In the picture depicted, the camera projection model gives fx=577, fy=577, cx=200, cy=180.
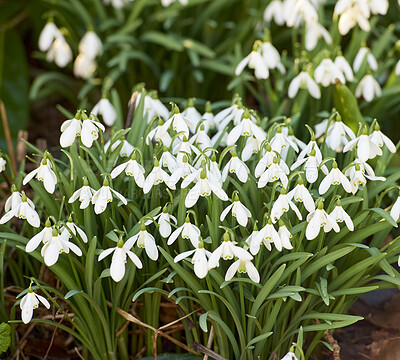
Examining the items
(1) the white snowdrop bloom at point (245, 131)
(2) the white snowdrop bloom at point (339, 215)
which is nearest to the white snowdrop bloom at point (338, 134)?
(1) the white snowdrop bloom at point (245, 131)

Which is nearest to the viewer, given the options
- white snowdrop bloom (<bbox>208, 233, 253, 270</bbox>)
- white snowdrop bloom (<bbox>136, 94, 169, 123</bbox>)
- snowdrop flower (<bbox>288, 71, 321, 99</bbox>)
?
white snowdrop bloom (<bbox>208, 233, 253, 270</bbox>)

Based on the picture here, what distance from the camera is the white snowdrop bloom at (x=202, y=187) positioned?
150 cm

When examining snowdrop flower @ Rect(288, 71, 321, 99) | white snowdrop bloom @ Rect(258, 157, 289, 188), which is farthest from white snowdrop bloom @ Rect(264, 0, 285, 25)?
white snowdrop bloom @ Rect(258, 157, 289, 188)

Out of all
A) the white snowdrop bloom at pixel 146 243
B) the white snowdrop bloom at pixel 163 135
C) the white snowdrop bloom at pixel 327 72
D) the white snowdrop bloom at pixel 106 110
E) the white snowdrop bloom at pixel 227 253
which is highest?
the white snowdrop bloom at pixel 106 110

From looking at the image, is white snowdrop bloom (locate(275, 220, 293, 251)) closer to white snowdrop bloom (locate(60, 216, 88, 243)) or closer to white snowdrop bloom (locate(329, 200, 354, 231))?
white snowdrop bloom (locate(329, 200, 354, 231))

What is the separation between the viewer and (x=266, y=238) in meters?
1.46

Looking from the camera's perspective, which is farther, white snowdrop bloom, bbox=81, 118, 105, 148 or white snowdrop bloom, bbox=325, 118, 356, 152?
white snowdrop bloom, bbox=325, 118, 356, 152

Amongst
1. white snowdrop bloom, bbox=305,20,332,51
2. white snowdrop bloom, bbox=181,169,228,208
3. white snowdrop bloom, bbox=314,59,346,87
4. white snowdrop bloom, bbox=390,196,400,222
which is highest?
white snowdrop bloom, bbox=305,20,332,51

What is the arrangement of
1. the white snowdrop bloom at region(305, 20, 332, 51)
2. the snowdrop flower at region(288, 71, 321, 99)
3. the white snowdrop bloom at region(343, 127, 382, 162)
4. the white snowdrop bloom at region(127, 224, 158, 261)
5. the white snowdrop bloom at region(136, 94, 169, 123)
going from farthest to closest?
the white snowdrop bloom at region(305, 20, 332, 51) → the snowdrop flower at region(288, 71, 321, 99) → the white snowdrop bloom at region(136, 94, 169, 123) → the white snowdrop bloom at region(343, 127, 382, 162) → the white snowdrop bloom at region(127, 224, 158, 261)

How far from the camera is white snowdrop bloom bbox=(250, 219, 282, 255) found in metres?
1.43

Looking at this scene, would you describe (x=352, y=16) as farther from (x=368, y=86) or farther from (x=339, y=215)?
(x=339, y=215)

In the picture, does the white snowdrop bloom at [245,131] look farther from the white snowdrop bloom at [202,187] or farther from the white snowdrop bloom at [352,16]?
the white snowdrop bloom at [352,16]

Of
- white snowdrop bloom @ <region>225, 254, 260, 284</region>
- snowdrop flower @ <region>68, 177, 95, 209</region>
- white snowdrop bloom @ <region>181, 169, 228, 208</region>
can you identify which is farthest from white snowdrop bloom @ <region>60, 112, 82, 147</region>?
white snowdrop bloom @ <region>225, 254, 260, 284</region>

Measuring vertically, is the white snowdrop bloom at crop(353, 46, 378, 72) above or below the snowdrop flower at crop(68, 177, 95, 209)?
above
